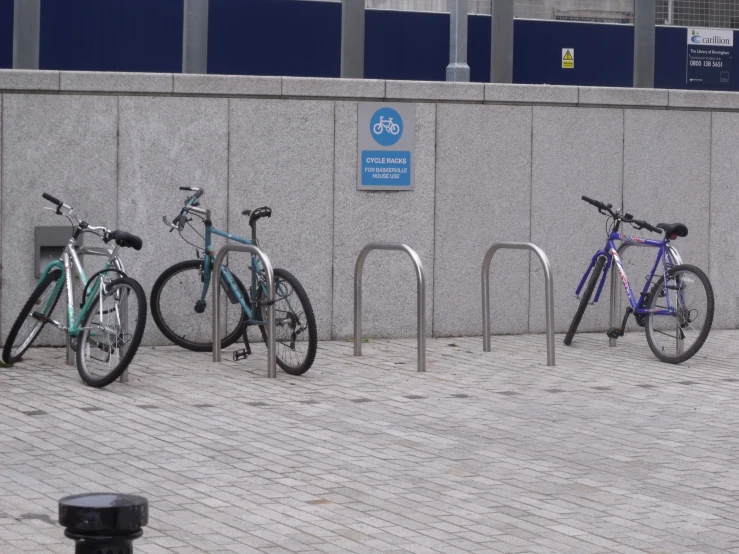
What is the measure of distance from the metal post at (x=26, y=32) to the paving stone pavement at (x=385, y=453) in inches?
166

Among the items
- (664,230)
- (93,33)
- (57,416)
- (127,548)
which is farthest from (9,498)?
(93,33)

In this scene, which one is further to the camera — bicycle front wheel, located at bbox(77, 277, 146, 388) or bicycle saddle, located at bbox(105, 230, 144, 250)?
bicycle saddle, located at bbox(105, 230, 144, 250)

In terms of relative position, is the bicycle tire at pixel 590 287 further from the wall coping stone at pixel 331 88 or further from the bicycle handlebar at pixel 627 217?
the wall coping stone at pixel 331 88

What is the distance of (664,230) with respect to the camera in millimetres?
10008

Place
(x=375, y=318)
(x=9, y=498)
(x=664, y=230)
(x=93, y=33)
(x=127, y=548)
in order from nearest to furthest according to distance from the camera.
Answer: (x=127, y=548), (x=9, y=498), (x=664, y=230), (x=375, y=318), (x=93, y=33)

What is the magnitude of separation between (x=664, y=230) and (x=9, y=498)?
584cm

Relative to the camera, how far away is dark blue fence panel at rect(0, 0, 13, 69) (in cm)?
1306

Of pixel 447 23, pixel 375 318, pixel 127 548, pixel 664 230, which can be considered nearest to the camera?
pixel 127 548

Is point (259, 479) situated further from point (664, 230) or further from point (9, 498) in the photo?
point (664, 230)

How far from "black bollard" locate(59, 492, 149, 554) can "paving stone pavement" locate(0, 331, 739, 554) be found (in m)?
1.90

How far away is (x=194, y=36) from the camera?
13.3 metres

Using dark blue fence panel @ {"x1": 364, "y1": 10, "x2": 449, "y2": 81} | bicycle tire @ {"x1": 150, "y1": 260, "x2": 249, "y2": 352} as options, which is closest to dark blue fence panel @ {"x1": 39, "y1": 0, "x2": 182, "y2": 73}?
dark blue fence panel @ {"x1": 364, "y1": 10, "x2": 449, "y2": 81}

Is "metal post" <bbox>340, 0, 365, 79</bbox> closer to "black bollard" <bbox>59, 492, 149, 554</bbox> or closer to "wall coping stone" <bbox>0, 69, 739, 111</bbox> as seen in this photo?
"wall coping stone" <bbox>0, 69, 739, 111</bbox>

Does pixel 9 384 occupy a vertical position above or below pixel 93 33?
below
